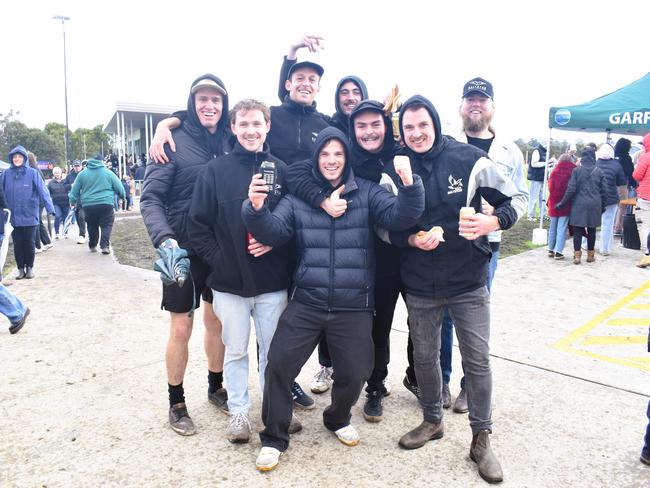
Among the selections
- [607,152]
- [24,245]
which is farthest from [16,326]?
[607,152]

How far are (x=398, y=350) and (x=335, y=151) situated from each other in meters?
2.36

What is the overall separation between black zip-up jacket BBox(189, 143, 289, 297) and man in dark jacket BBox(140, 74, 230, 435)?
19 cm

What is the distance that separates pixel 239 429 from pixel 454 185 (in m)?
1.93

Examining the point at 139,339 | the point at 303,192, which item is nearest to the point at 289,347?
the point at 303,192

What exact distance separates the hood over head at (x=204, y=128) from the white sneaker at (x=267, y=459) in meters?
1.91

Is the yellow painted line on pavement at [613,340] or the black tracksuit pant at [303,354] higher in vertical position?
the black tracksuit pant at [303,354]

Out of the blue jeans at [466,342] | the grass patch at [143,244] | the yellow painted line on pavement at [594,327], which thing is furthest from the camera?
the grass patch at [143,244]

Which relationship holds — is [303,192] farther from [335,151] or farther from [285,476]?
[285,476]

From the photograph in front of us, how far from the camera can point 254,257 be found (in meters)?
2.93

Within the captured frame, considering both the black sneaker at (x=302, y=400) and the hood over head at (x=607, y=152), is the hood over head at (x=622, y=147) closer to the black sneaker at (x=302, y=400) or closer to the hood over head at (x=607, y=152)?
the hood over head at (x=607, y=152)

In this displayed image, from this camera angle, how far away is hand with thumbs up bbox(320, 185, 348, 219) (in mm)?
2787

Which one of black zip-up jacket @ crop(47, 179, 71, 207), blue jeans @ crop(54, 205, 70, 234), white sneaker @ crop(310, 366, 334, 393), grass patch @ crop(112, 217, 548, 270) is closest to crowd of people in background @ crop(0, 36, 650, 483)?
white sneaker @ crop(310, 366, 334, 393)

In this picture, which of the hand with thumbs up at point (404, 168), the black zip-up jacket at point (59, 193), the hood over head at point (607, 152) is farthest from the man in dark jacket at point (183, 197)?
the black zip-up jacket at point (59, 193)

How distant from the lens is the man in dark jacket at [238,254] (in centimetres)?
291
